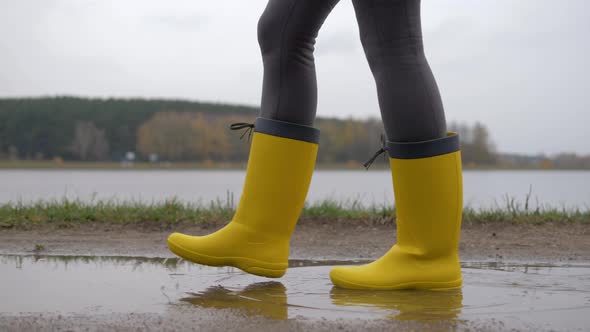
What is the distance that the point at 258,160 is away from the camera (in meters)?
2.12

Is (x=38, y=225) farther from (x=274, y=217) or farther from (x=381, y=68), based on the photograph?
(x=381, y=68)

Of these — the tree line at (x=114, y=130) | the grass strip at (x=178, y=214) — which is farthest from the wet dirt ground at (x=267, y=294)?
the tree line at (x=114, y=130)

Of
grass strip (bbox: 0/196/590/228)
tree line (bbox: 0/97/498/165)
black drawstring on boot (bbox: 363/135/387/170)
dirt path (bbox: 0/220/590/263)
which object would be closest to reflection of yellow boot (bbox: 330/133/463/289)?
black drawstring on boot (bbox: 363/135/387/170)

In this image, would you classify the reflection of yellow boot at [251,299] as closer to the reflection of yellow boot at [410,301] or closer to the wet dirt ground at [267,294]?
the wet dirt ground at [267,294]

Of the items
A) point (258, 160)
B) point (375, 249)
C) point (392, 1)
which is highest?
point (392, 1)

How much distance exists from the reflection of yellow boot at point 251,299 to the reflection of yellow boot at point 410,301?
0.51 feet

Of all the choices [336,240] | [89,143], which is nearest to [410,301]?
[336,240]

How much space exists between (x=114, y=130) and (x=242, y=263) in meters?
75.0

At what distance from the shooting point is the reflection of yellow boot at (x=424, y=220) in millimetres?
1956

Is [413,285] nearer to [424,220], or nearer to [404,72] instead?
[424,220]

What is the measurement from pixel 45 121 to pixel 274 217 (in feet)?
257

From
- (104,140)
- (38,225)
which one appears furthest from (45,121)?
(38,225)

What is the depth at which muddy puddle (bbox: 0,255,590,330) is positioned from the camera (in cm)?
154

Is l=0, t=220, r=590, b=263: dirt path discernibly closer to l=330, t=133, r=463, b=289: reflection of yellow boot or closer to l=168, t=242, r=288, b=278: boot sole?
l=168, t=242, r=288, b=278: boot sole
